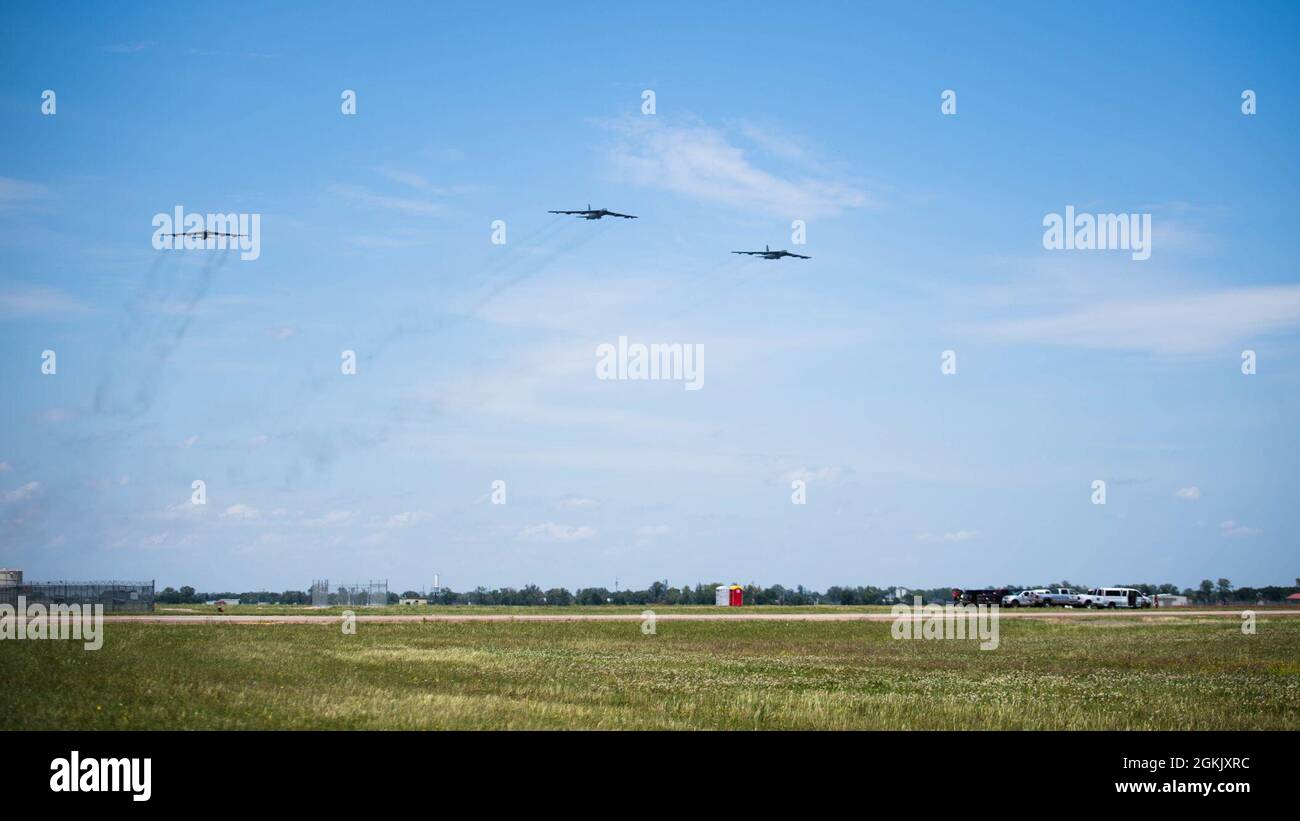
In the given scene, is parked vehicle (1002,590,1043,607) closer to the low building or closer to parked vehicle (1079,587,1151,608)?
parked vehicle (1079,587,1151,608)

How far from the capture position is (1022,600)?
10888cm

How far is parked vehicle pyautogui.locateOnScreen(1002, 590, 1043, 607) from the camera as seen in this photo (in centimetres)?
10679

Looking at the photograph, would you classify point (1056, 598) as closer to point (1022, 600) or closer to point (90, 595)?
point (1022, 600)

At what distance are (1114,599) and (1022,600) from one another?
9998mm

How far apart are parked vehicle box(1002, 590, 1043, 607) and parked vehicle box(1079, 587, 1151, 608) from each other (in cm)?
466

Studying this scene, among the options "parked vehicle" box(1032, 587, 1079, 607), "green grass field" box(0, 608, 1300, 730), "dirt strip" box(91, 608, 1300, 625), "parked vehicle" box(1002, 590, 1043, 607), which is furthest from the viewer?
"parked vehicle" box(1032, 587, 1079, 607)

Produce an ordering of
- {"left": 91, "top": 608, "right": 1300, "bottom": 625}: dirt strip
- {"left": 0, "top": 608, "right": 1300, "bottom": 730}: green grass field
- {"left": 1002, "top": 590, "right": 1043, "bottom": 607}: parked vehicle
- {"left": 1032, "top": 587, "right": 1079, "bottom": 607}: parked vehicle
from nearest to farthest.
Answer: {"left": 0, "top": 608, "right": 1300, "bottom": 730}: green grass field, {"left": 91, "top": 608, "right": 1300, "bottom": 625}: dirt strip, {"left": 1002, "top": 590, "right": 1043, "bottom": 607}: parked vehicle, {"left": 1032, "top": 587, "right": 1079, "bottom": 607}: parked vehicle

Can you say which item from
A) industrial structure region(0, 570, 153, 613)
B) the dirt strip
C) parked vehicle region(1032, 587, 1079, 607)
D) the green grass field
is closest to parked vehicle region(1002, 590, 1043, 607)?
parked vehicle region(1032, 587, 1079, 607)
